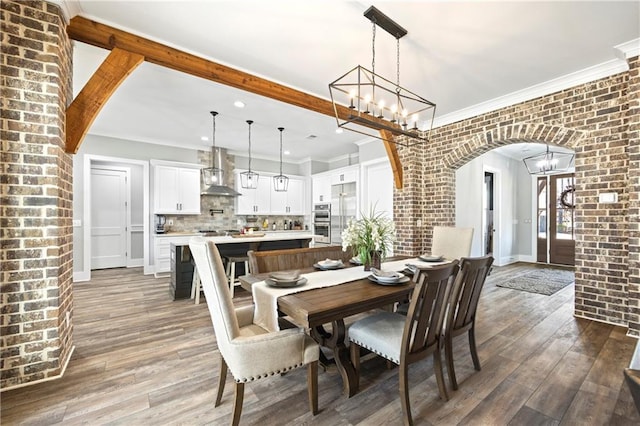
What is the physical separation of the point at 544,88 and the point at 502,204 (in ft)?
13.0

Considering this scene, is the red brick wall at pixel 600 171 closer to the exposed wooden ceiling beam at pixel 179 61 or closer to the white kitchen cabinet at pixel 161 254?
the exposed wooden ceiling beam at pixel 179 61

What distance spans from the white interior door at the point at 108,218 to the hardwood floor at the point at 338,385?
3684mm

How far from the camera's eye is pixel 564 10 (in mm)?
2182

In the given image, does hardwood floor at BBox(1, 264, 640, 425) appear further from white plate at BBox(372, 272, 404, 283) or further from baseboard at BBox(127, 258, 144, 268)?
baseboard at BBox(127, 258, 144, 268)

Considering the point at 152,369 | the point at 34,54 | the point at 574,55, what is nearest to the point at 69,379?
the point at 152,369

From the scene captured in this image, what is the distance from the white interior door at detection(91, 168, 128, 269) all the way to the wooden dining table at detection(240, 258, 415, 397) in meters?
5.63

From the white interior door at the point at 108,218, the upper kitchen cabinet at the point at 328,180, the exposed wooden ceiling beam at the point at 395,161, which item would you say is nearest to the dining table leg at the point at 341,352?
the exposed wooden ceiling beam at the point at 395,161

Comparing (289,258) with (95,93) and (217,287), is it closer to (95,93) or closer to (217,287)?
(217,287)

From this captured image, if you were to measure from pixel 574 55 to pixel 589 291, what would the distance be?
2564 millimetres

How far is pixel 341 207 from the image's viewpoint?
20.8 ft

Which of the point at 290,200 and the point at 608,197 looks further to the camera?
the point at 290,200

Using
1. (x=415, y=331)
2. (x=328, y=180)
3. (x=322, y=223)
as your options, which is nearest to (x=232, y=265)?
(x=415, y=331)

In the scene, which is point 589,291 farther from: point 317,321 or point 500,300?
point 317,321

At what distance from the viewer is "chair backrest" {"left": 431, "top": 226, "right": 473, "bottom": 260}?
3.15 meters
